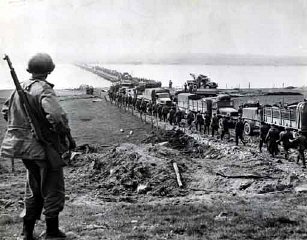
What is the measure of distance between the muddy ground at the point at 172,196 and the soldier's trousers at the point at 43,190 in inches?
21.6

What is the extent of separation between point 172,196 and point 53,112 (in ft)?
18.6

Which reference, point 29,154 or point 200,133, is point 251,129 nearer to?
point 200,133

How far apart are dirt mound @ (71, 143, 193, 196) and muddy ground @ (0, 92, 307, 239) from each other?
0.02m

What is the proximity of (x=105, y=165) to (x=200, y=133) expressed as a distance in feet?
36.2

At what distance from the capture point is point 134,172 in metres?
11.3

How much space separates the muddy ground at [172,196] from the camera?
5.39 meters

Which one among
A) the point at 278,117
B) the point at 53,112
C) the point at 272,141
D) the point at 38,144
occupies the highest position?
the point at 53,112

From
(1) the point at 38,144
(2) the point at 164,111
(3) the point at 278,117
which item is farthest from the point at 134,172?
(2) the point at 164,111

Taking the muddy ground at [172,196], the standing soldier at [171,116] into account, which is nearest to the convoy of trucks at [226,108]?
the standing soldier at [171,116]

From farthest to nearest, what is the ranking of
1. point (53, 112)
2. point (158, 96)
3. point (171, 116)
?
1. point (158, 96)
2. point (171, 116)
3. point (53, 112)

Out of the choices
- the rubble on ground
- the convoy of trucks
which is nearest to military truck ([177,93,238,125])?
the convoy of trucks

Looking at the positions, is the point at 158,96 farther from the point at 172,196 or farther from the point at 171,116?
the point at 172,196

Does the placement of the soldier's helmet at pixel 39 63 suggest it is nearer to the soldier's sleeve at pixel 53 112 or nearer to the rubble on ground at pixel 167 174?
the soldier's sleeve at pixel 53 112

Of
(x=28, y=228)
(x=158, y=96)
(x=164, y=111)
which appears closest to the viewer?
(x=28, y=228)
